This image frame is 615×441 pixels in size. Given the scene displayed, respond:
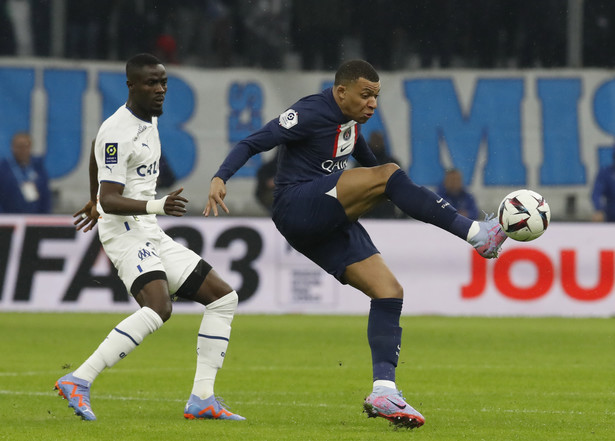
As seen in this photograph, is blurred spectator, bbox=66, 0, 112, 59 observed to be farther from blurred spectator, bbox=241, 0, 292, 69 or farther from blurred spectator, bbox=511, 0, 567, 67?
blurred spectator, bbox=511, 0, 567, 67

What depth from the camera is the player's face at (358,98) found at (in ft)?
24.2

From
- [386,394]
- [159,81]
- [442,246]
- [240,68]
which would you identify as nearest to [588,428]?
[386,394]

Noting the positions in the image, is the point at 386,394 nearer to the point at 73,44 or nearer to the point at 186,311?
the point at 186,311

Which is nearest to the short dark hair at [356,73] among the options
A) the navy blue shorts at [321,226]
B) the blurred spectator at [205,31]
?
the navy blue shorts at [321,226]

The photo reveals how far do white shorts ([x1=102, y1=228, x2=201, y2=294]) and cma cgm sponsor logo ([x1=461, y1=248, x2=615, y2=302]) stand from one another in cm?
877

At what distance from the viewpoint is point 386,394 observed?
6.95 meters

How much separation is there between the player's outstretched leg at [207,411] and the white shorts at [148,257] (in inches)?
27.2

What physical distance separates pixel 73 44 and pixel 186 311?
4169 mm

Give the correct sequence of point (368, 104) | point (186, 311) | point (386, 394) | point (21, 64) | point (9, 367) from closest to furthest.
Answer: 1. point (386, 394)
2. point (368, 104)
3. point (9, 367)
4. point (186, 311)
5. point (21, 64)

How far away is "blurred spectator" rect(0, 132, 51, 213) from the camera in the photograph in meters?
16.3

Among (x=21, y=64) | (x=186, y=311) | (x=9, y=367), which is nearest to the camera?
(x=9, y=367)

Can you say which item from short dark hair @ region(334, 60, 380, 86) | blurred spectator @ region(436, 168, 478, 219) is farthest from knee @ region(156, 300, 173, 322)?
blurred spectator @ region(436, 168, 478, 219)

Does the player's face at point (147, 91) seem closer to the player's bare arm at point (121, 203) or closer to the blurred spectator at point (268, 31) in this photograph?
the player's bare arm at point (121, 203)

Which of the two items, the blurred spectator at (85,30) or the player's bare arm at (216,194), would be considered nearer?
the player's bare arm at (216,194)
